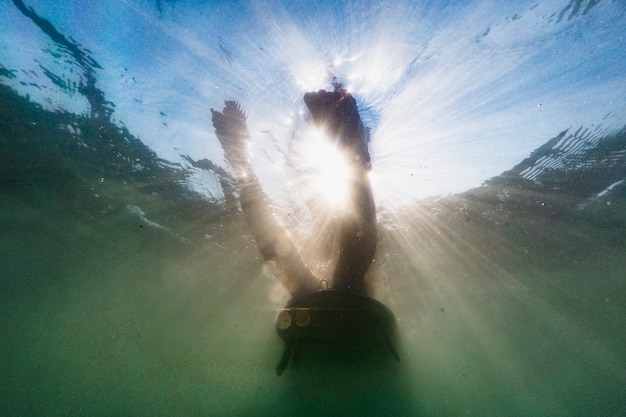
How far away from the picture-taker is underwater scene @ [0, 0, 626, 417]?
602 centimetres

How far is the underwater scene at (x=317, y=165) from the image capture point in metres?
6.02

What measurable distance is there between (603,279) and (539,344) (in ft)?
57.4

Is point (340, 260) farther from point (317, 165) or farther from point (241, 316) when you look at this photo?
point (241, 316)

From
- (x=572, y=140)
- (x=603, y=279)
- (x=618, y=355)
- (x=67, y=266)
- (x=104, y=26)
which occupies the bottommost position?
(x=618, y=355)

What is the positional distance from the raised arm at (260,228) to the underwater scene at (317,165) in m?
0.07

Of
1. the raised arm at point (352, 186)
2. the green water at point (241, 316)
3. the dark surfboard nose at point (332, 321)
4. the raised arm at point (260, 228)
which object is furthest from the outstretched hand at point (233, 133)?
the dark surfboard nose at point (332, 321)

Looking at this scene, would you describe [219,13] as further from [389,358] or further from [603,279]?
[603,279]

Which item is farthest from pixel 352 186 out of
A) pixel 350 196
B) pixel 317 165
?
pixel 317 165

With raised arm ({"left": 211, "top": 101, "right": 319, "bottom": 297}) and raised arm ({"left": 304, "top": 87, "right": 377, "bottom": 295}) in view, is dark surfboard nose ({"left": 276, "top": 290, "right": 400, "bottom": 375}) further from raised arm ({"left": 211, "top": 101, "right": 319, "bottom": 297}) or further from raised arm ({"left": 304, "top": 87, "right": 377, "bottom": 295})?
raised arm ({"left": 211, "top": 101, "right": 319, "bottom": 297})

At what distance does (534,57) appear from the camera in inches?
264

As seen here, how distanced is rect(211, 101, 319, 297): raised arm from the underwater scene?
74 mm

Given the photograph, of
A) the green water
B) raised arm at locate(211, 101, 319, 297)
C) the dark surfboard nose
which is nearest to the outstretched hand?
raised arm at locate(211, 101, 319, 297)

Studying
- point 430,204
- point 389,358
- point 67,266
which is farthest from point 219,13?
point 67,266

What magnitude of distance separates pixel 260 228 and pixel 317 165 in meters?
3.78
